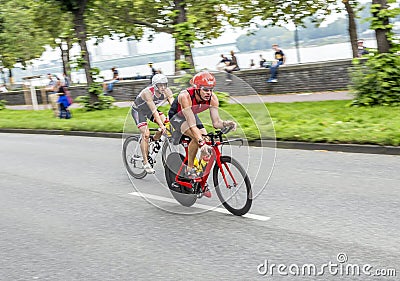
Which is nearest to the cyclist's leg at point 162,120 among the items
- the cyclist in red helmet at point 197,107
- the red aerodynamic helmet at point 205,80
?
the cyclist in red helmet at point 197,107

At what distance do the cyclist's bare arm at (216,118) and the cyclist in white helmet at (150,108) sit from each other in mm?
1162

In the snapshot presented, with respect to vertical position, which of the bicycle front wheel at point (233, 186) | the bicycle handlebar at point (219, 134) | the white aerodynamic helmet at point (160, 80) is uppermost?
the white aerodynamic helmet at point (160, 80)

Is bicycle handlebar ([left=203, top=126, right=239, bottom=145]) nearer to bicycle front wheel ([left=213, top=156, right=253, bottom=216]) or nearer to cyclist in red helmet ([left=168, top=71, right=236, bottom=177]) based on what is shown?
cyclist in red helmet ([left=168, top=71, right=236, bottom=177])

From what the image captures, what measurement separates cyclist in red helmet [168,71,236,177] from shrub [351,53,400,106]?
867cm

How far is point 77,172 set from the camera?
34.2 ft

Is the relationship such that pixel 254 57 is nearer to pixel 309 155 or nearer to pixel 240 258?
pixel 309 155

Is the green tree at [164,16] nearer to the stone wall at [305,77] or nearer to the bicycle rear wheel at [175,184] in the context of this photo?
the stone wall at [305,77]

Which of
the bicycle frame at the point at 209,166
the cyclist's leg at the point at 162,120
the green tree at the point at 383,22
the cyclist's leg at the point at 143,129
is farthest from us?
the green tree at the point at 383,22

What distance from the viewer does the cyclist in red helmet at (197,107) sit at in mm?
6074

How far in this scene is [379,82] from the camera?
45.9 feet

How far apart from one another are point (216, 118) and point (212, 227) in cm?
128

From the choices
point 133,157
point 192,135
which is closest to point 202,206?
point 192,135

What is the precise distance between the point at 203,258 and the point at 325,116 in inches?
351

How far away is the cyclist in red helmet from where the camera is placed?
6.07 meters
